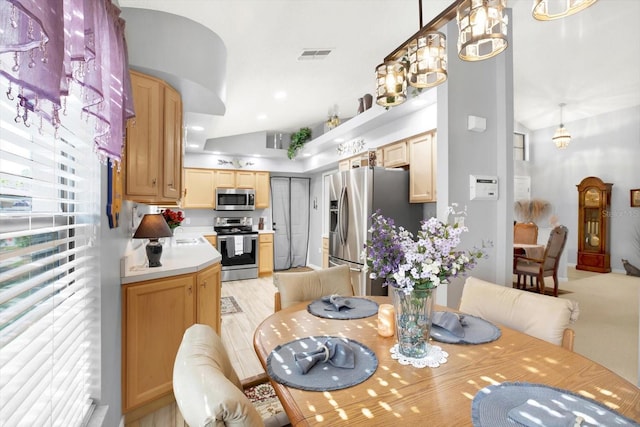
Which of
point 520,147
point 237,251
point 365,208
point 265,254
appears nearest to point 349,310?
point 365,208

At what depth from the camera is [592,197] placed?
659cm

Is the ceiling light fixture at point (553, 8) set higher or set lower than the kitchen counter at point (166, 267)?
higher

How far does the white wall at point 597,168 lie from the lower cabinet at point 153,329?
711 centimetres

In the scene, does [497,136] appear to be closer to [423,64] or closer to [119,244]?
[423,64]

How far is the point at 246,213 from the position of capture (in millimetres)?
6516

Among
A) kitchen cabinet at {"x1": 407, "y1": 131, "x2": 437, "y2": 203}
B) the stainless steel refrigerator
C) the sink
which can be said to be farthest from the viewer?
the sink

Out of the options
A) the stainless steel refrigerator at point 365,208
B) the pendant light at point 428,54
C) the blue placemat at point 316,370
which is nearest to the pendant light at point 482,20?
the pendant light at point 428,54

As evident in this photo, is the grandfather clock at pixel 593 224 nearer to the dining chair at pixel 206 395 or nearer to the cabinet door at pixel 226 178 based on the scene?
the cabinet door at pixel 226 178

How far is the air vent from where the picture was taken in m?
3.03

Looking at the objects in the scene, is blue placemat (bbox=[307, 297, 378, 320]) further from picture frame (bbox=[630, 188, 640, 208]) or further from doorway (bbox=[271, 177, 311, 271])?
picture frame (bbox=[630, 188, 640, 208])

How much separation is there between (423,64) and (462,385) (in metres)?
1.29

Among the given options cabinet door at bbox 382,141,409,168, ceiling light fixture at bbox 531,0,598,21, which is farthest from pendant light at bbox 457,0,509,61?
cabinet door at bbox 382,141,409,168

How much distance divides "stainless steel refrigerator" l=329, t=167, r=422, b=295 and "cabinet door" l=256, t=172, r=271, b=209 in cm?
275

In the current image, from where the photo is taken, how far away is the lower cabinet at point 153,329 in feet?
6.59
